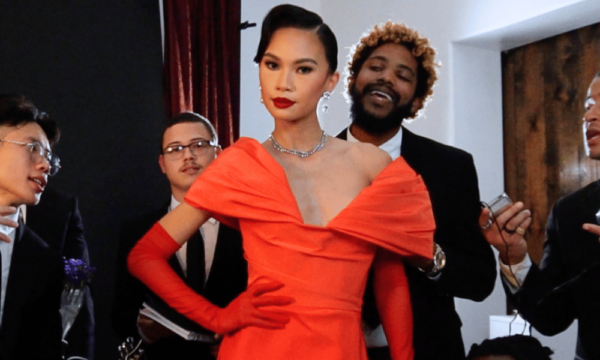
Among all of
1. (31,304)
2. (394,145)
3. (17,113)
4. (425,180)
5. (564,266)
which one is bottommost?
(31,304)

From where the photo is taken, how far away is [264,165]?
1554 millimetres

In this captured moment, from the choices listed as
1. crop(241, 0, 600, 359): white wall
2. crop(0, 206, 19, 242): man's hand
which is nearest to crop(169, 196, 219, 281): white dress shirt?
crop(0, 206, 19, 242): man's hand

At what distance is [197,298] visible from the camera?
156 centimetres

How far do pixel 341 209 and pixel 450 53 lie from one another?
3044 mm

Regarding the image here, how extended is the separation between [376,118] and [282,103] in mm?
774

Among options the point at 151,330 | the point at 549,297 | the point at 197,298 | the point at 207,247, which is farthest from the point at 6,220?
the point at 549,297

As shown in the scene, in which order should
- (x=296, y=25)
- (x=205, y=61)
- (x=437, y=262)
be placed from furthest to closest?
(x=205, y=61) → (x=437, y=262) → (x=296, y=25)

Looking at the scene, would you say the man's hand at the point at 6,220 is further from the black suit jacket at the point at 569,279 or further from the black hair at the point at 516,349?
the black suit jacket at the point at 569,279

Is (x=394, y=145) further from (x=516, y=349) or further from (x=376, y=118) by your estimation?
(x=516, y=349)

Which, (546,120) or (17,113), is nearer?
(17,113)

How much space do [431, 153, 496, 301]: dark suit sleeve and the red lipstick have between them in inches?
26.8

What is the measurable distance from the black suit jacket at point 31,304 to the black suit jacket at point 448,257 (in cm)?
107

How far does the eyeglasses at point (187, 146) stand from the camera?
8.42ft

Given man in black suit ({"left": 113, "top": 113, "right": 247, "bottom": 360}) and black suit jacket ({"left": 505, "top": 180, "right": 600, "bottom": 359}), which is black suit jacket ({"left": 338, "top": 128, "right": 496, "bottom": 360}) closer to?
black suit jacket ({"left": 505, "top": 180, "right": 600, "bottom": 359})
